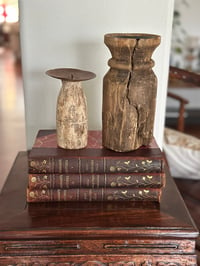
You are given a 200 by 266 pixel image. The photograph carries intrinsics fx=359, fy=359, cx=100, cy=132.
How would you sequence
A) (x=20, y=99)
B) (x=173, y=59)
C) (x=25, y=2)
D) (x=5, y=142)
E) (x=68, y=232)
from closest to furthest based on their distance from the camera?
(x=68, y=232), (x=25, y=2), (x=5, y=142), (x=173, y=59), (x=20, y=99)

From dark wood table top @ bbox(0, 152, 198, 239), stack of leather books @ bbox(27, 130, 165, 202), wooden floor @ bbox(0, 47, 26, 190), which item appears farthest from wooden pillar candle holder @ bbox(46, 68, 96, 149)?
wooden floor @ bbox(0, 47, 26, 190)

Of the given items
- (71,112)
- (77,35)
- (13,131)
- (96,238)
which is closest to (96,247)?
(96,238)

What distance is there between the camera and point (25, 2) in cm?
98

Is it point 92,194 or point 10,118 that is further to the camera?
point 10,118

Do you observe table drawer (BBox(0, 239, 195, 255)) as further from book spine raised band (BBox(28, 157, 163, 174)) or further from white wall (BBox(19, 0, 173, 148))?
white wall (BBox(19, 0, 173, 148))

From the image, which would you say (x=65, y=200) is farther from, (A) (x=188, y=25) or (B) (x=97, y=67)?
(A) (x=188, y=25)

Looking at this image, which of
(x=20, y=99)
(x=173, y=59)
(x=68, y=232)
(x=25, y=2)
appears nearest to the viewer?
(x=68, y=232)

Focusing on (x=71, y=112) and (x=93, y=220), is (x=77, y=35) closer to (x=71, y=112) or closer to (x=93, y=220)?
(x=71, y=112)

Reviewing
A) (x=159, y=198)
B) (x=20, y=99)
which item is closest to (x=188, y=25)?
(x=20, y=99)

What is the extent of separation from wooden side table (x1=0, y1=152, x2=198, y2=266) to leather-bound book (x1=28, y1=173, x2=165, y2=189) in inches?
2.4

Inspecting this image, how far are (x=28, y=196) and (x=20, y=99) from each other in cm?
355

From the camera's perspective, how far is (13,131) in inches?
126

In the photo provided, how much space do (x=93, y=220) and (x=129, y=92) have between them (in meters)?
0.30

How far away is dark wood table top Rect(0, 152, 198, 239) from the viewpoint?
762mm
